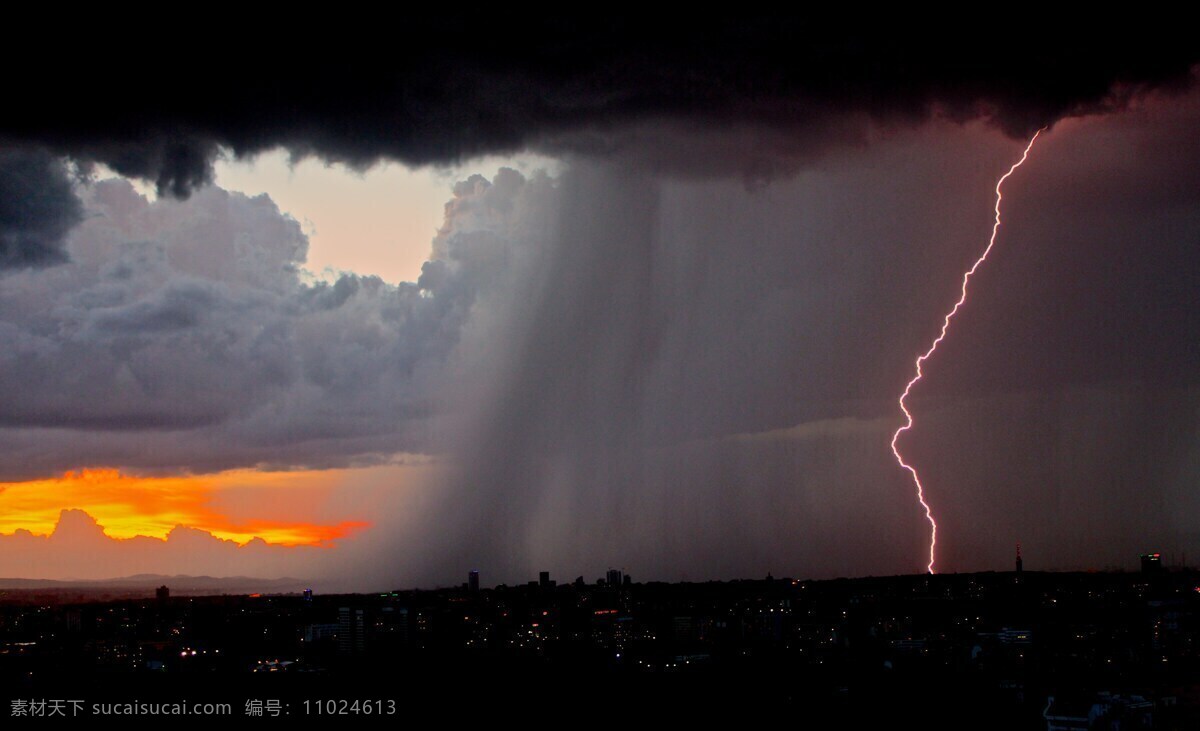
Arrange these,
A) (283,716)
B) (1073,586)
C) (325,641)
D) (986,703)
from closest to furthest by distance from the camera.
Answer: (283,716)
(986,703)
(325,641)
(1073,586)

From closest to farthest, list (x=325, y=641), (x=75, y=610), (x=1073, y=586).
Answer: (x=325, y=641) < (x=75, y=610) < (x=1073, y=586)

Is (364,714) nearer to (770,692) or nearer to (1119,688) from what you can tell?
(770,692)

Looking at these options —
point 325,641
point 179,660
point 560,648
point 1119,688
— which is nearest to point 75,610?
point 325,641

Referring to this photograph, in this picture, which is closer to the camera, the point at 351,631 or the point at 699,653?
the point at 699,653

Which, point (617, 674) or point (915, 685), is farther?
point (617, 674)

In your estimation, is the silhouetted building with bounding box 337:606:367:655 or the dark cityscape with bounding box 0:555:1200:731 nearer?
the dark cityscape with bounding box 0:555:1200:731

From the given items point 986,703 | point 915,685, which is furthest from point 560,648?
point 986,703

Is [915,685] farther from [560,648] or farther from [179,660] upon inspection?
[179,660]

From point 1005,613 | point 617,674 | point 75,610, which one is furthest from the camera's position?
point 75,610

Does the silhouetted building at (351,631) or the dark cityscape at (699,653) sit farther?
the silhouetted building at (351,631)
